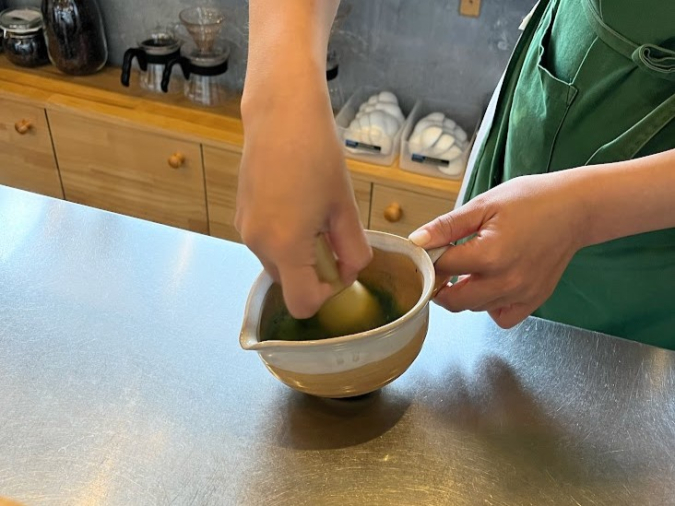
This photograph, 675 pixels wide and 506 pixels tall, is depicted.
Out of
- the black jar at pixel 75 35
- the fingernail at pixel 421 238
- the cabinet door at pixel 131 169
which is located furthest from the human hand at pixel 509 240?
the black jar at pixel 75 35

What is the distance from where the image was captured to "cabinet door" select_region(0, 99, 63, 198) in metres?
1.78

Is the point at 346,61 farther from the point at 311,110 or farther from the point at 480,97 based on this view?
the point at 311,110

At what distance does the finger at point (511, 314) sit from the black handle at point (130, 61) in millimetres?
1341

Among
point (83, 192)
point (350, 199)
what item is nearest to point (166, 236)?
point (350, 199)

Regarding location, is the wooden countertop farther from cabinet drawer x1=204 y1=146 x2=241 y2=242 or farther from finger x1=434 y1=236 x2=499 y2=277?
finger x1=434 y1=236 x2=499 y2=277

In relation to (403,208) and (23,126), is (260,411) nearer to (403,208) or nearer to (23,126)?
(403,208)

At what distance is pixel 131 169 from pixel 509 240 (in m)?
1.42

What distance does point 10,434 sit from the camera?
0.54 meters

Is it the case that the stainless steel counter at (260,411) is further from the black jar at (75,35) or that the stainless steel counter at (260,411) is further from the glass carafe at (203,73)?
the black jar at (75,35)

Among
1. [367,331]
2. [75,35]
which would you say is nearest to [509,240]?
[367,331]

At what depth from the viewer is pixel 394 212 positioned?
5.15ft

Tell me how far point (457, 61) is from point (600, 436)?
1211 millimetres

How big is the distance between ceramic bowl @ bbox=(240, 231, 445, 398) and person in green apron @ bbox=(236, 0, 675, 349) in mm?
27

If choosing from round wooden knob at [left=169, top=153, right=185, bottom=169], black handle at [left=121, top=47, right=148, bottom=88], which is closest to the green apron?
round wooden knob at [left=169, top=153, right=185, bottom=169]
